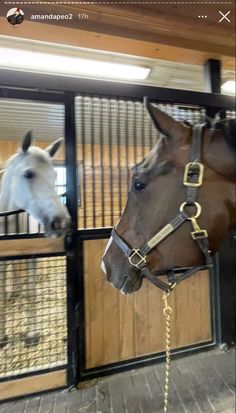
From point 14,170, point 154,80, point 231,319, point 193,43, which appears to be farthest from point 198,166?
point 154,80

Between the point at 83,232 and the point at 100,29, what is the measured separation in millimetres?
→ 1236

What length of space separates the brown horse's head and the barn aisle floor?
3.42 ft

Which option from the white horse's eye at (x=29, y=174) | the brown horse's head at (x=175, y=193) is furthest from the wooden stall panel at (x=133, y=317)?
the brown horse's head at (x=175, y=193)

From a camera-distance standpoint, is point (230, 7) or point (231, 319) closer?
point (230, 7)

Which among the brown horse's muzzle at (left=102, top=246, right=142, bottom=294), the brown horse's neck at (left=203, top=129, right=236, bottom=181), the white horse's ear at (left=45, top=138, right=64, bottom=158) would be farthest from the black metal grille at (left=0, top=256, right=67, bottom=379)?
the brown horse's neck at (left=203, top=129, right=236, bottom=181)

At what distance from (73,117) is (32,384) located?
163 centimetres

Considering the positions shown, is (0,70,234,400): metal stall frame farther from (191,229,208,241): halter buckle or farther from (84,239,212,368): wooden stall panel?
(191,229,208,241): halter buckle

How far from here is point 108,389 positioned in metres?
1.72

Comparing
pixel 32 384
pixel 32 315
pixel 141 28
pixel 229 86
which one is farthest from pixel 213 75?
pixel 32 384

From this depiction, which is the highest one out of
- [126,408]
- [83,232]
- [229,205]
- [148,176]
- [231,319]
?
[148,176]

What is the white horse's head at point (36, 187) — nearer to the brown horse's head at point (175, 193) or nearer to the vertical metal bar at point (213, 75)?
the brown horse's head at point (175, 193)

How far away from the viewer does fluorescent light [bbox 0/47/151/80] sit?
6.42 ft

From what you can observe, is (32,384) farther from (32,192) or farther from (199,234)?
(199,234)

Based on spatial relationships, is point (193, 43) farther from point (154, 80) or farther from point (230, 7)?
point (154, 80)
